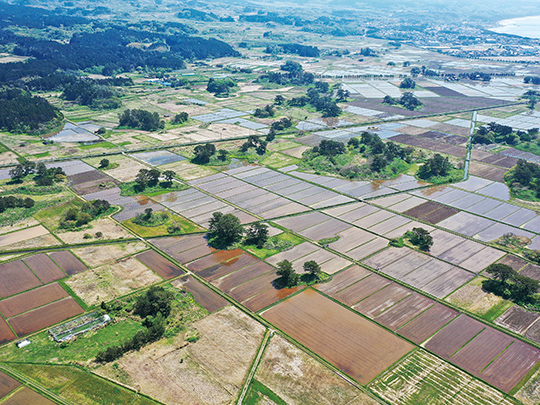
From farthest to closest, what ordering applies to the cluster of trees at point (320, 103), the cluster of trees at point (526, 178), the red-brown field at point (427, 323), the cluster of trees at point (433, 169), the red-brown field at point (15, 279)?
the cluster of trees at point (320, 103) → the cluster of trees at point (433, 169) → the cluster of trees at point (526, 178) → the red-brown field at point (15, 279) → the red-brown field at point (427, 323)

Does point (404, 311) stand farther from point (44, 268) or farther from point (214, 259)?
point (44, 268)

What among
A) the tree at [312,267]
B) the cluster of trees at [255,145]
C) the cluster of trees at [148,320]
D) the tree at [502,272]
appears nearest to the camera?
the cluster of trees at [148,320]

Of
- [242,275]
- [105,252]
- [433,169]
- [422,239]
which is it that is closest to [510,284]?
[422,239]

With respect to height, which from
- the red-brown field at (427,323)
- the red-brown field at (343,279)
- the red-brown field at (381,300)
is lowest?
the red-brown field at (427,323)

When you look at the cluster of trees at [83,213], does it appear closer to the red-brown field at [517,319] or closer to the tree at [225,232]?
the tree at [225,232]

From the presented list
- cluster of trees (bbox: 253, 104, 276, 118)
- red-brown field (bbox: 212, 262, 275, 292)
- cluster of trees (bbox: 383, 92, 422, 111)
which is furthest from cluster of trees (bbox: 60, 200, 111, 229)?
cluster of trees (bbox: 383, 92, 422, 111)

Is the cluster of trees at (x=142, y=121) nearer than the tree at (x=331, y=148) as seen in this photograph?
No

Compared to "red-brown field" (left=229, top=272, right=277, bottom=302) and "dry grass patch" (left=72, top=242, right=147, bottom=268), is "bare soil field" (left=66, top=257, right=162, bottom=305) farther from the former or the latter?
"red-brown field" (left=229, top=272, right=277, bottom=302)

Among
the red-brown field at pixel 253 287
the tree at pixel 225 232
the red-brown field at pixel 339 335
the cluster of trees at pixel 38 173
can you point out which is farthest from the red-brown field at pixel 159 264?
the cluster of trees at pixel 38 173
